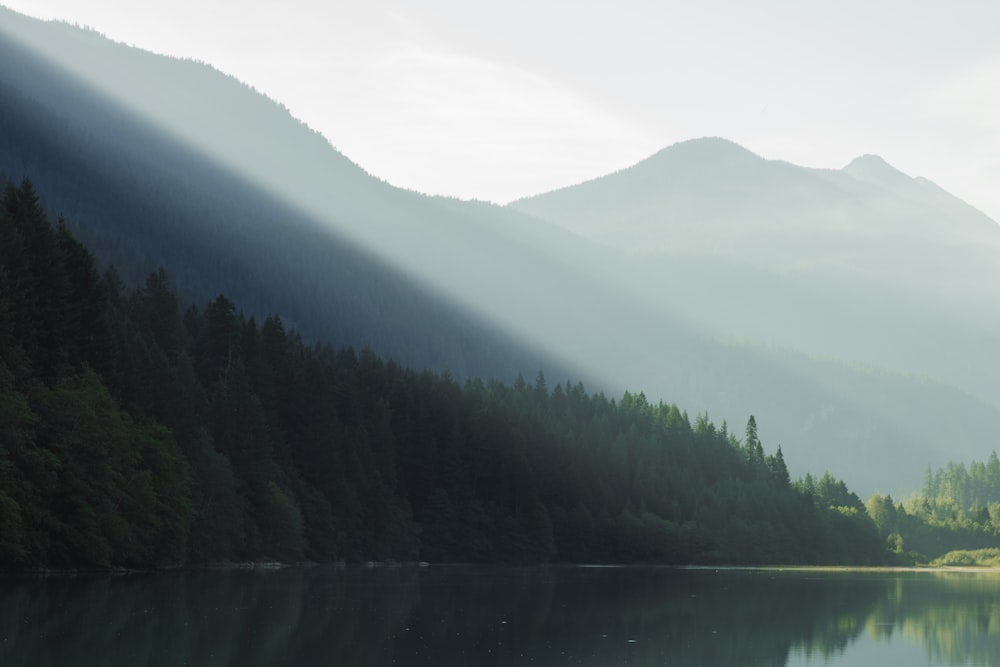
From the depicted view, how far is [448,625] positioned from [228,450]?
66277 millimetres

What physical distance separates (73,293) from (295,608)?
121 feet

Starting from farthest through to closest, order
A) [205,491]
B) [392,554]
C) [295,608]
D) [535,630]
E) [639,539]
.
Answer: [639,539]
[392,554]
[205,491]
[295,608]
[535,630]

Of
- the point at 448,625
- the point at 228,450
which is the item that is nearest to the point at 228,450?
the point at 228,450

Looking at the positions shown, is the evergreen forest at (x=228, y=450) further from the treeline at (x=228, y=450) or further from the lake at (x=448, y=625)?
the lake at (x=448, y=625)

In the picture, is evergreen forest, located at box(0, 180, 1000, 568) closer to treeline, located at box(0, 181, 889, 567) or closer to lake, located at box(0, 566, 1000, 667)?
treeline, located at box(0, 181, 889, 567)

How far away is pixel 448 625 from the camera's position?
62.7m

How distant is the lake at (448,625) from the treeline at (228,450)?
5.01 m

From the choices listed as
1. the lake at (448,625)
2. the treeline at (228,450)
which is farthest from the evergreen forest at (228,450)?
the lake at (448,625)

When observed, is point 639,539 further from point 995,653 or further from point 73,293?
point 995,653

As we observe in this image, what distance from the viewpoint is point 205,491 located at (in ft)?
371

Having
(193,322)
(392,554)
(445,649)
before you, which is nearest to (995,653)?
(445,649)

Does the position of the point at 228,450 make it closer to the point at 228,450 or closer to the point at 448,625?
the point at 228,450

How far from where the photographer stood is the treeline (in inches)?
3305

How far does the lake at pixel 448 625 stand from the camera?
4872 centimetres
